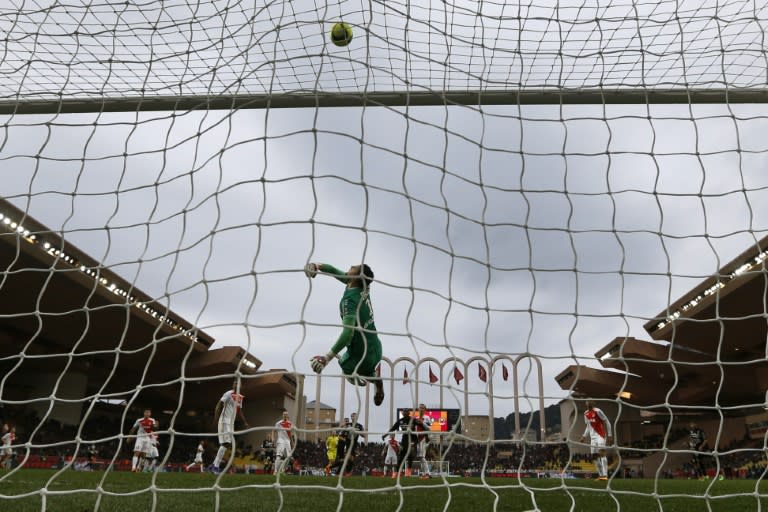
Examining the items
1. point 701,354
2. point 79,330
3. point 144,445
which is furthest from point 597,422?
point 79,330

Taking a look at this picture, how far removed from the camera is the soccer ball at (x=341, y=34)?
4516 mm

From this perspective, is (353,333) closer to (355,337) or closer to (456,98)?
(355,337)

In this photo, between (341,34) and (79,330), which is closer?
(341,34)

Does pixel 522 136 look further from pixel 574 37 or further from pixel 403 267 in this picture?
pixel 403 267

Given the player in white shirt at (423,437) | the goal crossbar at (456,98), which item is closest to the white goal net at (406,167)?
the goal crossbar at (456,98)

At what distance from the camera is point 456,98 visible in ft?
14.6

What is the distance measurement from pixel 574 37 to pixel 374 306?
2.98m

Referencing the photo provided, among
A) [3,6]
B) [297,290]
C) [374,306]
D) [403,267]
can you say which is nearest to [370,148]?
[403,267]

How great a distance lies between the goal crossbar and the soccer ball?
516mm

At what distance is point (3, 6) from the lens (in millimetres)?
4730

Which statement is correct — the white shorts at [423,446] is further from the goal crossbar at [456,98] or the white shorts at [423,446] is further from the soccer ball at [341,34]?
the soccer ball at [341,34]

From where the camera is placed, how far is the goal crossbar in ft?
14.2

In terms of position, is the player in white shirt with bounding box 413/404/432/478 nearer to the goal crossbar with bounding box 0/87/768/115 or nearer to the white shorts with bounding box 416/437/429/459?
the white shorts with bounding box 416/437/429/459

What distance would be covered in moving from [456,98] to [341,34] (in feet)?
3.54
